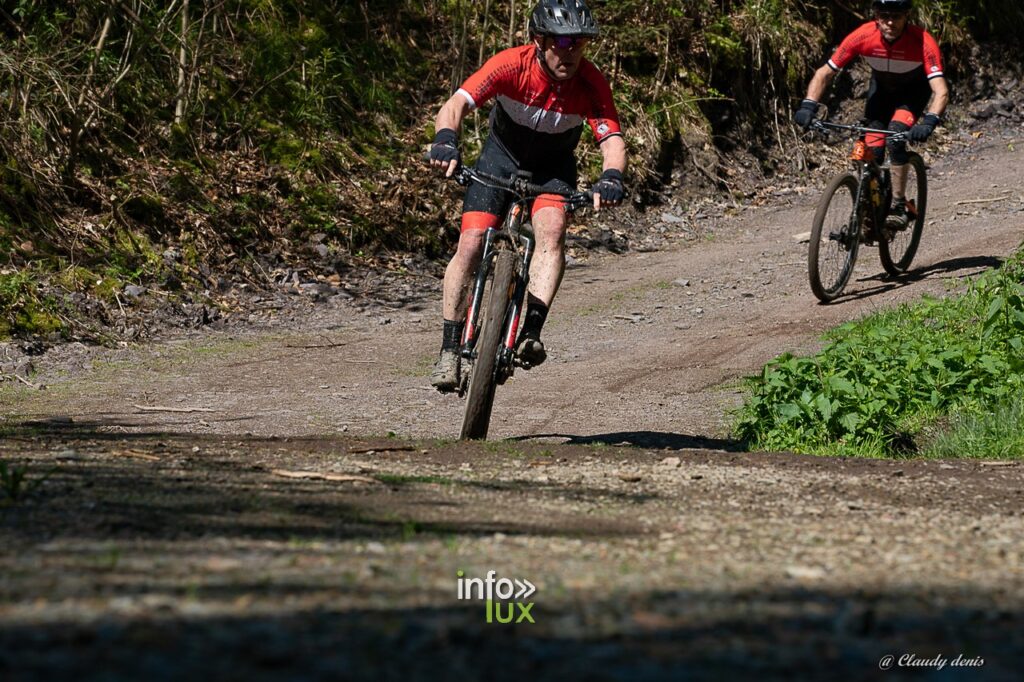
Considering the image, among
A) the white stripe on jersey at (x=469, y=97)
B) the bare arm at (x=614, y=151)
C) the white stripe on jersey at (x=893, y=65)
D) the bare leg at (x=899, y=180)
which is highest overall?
the white stripe on jersey at (x=893, y=65)

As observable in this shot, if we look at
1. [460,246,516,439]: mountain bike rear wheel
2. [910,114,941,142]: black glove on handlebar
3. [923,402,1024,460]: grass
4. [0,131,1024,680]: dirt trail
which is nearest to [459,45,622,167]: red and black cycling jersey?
[460,246,516,439]: mountain bike rear wheel

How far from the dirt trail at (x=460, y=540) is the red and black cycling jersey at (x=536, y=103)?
1719mm

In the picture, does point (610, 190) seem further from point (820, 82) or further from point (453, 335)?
point (820, 82)

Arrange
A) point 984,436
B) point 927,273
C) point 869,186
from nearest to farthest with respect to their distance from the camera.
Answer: point 984,436
point 869,186
point 927,273

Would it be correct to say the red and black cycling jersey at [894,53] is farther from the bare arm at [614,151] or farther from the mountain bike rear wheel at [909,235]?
the bare arm at [614,151]

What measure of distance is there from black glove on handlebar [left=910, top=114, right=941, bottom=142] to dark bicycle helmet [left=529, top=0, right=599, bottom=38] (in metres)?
4.40

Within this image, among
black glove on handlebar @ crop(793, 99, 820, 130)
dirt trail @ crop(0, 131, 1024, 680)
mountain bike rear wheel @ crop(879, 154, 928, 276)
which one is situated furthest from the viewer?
mountain bike rear wheel @ crop(879, 154, 928, 276)

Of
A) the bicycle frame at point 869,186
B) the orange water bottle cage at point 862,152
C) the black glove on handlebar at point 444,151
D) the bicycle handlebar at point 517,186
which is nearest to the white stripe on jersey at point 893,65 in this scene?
the bicycle frame at point 869,186

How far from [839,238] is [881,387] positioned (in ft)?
13.7

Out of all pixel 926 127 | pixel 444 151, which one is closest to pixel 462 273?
pixel 444 151

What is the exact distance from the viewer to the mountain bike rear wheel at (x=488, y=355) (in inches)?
251

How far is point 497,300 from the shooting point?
6.41 metres

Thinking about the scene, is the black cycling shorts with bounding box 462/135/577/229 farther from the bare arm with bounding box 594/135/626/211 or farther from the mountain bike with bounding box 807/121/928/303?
the mountain bike with bounding box 807/121/928/303

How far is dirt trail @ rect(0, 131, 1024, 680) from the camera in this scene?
2451 mm
